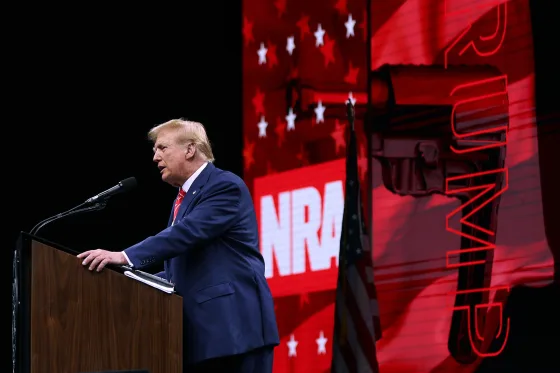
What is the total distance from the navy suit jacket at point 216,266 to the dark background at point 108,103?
79.5 inches

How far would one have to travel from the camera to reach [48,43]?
4656 mm

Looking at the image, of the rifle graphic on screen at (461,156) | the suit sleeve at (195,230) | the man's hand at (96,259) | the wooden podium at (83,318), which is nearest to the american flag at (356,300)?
the rifle graphic on screen at (461,156)

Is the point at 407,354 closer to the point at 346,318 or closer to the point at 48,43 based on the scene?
the point at 346,318

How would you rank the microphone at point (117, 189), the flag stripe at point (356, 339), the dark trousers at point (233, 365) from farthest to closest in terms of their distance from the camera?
the flag stripe at point (356, 339)
the dark trousers at point (233, 365)
the microphone at point (117, 189)

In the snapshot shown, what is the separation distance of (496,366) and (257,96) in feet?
6.46

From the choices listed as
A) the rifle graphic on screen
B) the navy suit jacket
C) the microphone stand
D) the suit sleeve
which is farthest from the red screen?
the microphone stand

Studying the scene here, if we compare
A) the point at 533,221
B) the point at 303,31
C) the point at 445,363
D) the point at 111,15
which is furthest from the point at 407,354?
the point at 111,15

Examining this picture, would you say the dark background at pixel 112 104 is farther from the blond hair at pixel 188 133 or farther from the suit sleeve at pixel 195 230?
the suit sleeve at pixel 195 230

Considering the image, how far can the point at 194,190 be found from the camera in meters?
2.67

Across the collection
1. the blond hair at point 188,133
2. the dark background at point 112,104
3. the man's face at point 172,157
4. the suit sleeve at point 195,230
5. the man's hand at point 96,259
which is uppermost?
the dark background at point 112,104

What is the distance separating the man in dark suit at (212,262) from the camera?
8.22 feet

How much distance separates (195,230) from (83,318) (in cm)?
41

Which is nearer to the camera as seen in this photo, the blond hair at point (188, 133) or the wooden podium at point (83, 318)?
the wooden podium at point (83, 318)

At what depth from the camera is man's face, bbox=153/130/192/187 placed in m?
2.69
